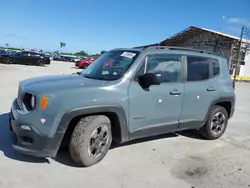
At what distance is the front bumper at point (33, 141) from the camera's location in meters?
3.43

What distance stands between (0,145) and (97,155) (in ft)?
5.62

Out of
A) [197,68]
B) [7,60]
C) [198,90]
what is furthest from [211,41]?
[198,90]

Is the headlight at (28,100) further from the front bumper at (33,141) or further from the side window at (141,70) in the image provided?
the side window at (141,70)

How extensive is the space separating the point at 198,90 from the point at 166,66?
2.85 ft

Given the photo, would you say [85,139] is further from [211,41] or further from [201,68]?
[211,41]

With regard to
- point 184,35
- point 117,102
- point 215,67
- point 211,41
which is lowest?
point 117,102

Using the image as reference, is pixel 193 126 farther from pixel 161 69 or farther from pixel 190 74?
pixel 161 69

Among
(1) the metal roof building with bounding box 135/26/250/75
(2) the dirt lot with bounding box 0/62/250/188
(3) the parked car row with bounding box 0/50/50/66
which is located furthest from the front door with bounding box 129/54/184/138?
(1) the metal roof building with bounding box 135/26/250/75

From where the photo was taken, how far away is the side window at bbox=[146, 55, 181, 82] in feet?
14.4

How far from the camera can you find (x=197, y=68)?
201 inches

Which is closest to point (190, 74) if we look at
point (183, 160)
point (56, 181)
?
point (183, 160)

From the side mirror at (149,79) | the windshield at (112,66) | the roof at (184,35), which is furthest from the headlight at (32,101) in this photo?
the roof at (184,35)

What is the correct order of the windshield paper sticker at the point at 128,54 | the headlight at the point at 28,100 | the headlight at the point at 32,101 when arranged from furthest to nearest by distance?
the windshield paper sticker at the point at 128,54 → the headlight at the point at 28,100 → the headlight at the point at 32,101

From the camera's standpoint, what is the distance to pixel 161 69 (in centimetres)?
451
